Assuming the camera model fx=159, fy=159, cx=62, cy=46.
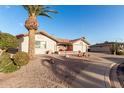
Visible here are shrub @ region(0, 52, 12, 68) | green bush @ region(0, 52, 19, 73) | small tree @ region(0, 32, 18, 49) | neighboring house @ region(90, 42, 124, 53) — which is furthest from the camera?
neighboring house @ region(90, 42, 124, 53)

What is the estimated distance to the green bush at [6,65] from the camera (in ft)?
41.0

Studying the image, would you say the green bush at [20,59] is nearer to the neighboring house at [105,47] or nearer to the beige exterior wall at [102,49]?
the neighboring house at [105,47]

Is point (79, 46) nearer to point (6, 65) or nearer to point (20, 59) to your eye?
point (20, 59)

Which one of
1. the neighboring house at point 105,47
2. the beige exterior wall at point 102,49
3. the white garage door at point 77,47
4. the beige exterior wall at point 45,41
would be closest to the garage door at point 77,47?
the white garage door at point 77,47

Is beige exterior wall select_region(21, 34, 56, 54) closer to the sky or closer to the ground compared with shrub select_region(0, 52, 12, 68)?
closer to the sky

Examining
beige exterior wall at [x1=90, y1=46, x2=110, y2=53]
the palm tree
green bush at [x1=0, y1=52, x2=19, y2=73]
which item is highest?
the palm tree

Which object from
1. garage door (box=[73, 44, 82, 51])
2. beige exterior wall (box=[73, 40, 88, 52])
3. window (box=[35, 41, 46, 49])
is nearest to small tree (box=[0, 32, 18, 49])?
window (box=[35, 41, 46, 49])

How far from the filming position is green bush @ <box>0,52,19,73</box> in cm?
1248

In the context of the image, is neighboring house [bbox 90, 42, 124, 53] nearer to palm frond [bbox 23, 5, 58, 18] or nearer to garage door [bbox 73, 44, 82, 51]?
garage door [bbox 73, 44, 82, 51]

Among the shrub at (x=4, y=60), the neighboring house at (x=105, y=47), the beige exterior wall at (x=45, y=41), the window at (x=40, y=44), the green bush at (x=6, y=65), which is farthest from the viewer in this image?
the neighboring house at (x=105, y=47)
